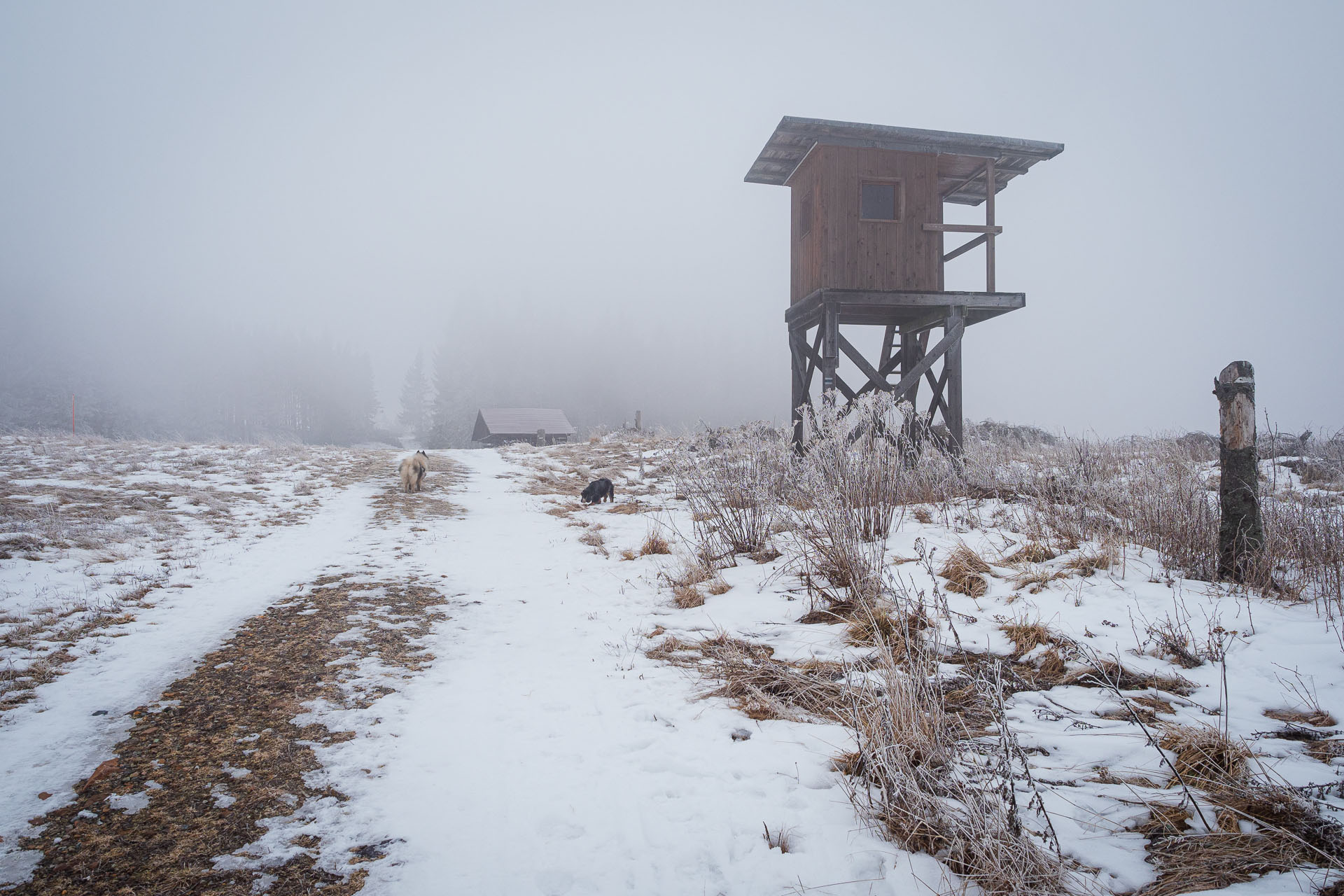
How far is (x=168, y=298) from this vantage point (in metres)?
91.8

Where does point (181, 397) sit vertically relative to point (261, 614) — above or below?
above

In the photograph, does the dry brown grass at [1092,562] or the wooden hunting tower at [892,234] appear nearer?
the dry brown grass at [1092,562]

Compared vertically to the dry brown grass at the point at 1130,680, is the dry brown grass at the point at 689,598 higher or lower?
lower

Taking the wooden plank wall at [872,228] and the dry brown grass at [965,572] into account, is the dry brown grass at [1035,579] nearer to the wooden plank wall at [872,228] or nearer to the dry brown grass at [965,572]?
the dry brown grass at [965,572]

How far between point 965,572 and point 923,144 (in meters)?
9.30

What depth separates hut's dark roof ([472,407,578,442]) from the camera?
123 ft

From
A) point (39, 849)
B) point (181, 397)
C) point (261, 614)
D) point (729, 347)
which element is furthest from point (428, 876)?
point (729, 347)

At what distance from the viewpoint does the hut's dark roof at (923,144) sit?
10.3 metres

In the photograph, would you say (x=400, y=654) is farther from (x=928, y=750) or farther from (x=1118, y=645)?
(x=1118, y=645)

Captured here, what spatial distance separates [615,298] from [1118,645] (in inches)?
4184

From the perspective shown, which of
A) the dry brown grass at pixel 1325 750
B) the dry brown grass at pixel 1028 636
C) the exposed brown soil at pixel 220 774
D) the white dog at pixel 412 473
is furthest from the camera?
the white dog at pixel 412 473

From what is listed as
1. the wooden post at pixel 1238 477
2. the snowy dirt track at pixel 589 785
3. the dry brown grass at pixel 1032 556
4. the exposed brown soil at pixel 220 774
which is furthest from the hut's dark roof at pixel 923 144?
the exposed brown soil at pixel 220 774

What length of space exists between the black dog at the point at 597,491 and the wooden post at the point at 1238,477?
782cm

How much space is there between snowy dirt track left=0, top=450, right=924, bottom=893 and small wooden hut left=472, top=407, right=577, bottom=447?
103 ft
